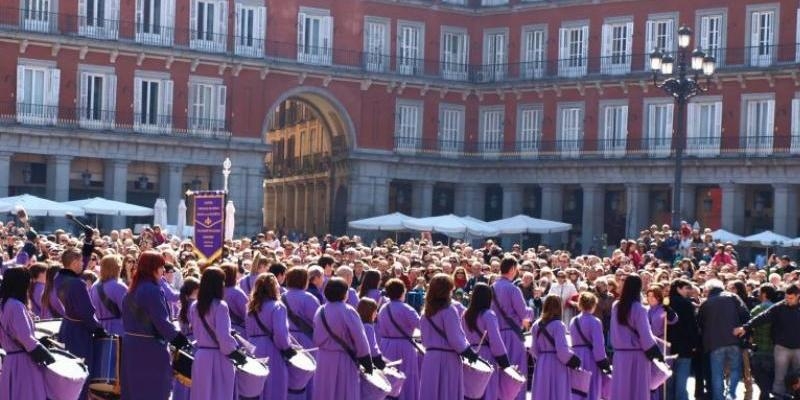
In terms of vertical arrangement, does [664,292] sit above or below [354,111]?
below

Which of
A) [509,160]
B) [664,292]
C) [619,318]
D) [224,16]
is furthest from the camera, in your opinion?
[509,160]

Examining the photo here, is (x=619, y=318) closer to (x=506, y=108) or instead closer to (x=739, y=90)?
(x=739, y=90)

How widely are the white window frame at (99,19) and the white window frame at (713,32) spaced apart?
21704 millimetres

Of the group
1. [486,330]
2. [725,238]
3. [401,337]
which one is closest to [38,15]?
[725,238]

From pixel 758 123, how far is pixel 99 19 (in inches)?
965

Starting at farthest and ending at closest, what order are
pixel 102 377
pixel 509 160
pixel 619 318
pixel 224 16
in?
→ pixel 509 160 < pixel 224 16 < pixel 619 318 < pixel 102 377

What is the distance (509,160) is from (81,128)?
59.5 ft

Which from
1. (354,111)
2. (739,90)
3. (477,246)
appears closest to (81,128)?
(354,111)

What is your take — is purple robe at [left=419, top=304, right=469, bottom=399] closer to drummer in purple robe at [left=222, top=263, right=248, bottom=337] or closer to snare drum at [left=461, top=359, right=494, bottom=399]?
snare drum at [left=461, top=359, right=494, bottom=399]

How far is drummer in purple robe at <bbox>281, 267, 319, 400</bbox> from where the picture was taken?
1731 cm

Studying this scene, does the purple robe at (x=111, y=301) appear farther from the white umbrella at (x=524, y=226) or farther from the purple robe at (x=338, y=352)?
the white umbrella at (x=524, y=226)

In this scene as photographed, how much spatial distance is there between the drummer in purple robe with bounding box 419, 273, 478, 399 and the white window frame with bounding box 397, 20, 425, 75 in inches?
1744

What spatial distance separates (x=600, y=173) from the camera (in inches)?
2295

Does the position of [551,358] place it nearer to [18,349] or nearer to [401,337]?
[401,337]
